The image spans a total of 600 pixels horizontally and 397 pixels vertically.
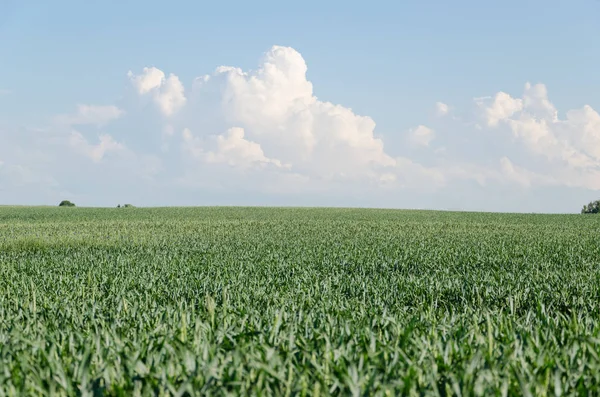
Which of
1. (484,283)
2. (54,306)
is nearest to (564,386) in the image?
(54,306)

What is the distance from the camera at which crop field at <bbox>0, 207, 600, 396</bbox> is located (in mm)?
2742

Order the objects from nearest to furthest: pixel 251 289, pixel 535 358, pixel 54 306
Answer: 1. pixel 535 358
2. pixel 54 306
3. pixel 251 289

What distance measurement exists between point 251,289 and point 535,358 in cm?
656

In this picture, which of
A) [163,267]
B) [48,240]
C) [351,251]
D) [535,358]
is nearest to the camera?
[535,358]

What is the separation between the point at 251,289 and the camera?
9484 mm

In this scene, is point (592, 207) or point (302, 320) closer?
point (302, 320)

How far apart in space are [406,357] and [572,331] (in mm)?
2196

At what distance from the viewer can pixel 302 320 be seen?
496cm

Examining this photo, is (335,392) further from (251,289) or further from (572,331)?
(251,289)

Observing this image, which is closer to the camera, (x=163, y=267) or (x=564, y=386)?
(x=564, y=386)

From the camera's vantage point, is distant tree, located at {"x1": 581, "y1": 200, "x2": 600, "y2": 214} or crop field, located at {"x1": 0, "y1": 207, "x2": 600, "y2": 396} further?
distant tree, located at {"x1": 581, "y1": 200, "x2": 600, "y2": 214}

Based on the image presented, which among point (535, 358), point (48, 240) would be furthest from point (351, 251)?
point (535, 358)

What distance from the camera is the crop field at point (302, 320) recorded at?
108 inches

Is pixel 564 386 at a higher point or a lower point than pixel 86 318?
higher
